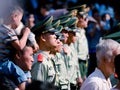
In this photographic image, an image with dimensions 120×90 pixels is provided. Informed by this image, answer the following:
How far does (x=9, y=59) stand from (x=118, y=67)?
1.11 metres

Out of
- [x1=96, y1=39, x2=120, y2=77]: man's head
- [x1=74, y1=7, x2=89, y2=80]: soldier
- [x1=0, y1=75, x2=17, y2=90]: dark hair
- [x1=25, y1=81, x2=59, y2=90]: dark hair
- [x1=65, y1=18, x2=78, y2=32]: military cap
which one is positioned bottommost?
[x1=25, y1=81, x2=59, y2=90]: dark hair

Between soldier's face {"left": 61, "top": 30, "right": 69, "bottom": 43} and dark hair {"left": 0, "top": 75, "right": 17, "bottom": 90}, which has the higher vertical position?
soldier's face {"left": 61, "top": 30, "right": 69, "bottom": 43}

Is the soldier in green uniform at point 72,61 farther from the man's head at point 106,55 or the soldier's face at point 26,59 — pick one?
the soldier's face at point 26,59

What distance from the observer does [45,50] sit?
7.85 metres

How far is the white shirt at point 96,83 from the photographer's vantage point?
20.3ft

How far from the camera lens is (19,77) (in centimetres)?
577

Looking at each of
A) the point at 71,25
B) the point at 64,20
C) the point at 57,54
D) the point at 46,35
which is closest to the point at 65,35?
the point at 64,20

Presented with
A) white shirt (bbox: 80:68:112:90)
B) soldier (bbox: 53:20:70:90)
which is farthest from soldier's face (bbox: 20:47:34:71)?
soldier (bbox: 53:20:70:90)

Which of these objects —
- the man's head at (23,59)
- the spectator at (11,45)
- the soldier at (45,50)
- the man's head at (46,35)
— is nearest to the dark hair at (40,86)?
the spectator at (11,45)

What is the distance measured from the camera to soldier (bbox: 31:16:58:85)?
739cm

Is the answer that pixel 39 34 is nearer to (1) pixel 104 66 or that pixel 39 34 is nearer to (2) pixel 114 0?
(1) pixel 104 66

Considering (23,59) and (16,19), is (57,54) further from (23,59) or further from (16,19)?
(23,59)

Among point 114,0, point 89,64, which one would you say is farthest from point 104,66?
point 114,0

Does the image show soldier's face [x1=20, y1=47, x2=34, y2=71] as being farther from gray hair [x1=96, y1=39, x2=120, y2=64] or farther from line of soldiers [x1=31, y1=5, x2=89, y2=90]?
gray hair [x1=96, y1=39, x2=120, y2=64]
